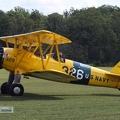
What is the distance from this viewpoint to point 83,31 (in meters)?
83.5

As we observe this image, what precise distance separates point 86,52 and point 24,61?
63957mm

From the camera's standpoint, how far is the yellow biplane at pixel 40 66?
1508cm

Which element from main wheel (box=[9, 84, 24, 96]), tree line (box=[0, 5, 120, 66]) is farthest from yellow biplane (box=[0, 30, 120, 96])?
tree line (box=[0, 5, 120, 66])

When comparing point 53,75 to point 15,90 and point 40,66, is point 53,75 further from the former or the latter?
point 15,90

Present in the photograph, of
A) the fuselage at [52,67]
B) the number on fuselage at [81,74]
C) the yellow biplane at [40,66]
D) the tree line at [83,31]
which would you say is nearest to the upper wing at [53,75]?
the yellow biplane at [40,66]

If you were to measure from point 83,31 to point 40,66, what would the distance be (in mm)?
68257

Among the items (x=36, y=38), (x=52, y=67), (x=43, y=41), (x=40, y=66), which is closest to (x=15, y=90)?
(x=40, y=66)

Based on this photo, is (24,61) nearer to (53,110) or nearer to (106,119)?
(53,110)

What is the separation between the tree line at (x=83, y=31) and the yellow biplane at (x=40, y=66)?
57.2 meters

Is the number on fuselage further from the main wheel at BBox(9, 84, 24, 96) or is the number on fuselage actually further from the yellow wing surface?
the main wheel at BBox(9, 84, 24, 96)

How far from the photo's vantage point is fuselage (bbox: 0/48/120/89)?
15.5 m

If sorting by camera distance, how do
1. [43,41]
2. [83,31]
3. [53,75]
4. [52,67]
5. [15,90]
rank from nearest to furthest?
[15,90]
[53,75]
[52,67]
[43,41]
[83,31]

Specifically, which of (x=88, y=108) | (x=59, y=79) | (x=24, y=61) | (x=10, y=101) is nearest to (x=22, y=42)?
(x=24, y=61)

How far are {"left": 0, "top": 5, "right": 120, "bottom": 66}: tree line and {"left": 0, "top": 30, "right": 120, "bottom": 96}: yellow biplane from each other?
188 feet
